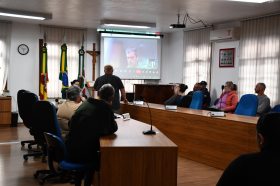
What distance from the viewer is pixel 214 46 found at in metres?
9.10

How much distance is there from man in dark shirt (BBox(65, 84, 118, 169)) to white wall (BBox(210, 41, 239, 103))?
5.83m

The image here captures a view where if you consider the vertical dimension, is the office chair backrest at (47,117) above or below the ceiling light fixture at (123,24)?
below

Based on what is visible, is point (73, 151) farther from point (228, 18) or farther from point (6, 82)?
point (6, 82)

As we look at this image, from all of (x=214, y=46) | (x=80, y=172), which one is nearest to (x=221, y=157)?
(x=80, y=172)

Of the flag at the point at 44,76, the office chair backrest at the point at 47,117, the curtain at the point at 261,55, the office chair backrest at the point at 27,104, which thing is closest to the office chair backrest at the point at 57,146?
the office chair backrest at the point at 47,117

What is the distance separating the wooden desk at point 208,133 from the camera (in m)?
4.51

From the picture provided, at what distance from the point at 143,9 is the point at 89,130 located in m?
4.40

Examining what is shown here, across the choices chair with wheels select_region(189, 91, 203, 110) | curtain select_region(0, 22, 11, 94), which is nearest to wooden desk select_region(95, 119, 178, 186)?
chair with wheels select_region(189, 91, 203, 110)

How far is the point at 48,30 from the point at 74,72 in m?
1.34

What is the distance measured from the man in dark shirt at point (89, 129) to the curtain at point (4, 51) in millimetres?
6603

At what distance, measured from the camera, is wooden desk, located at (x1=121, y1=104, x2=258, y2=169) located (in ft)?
14.8

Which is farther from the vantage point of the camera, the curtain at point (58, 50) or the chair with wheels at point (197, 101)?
the curtain at point (58, 50)

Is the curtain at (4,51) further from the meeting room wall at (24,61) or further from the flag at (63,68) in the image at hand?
the flag at (63,68)

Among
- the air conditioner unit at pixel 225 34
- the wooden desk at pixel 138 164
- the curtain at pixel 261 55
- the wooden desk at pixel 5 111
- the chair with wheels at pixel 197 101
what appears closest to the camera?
the wooden desk at pixel 138 164
